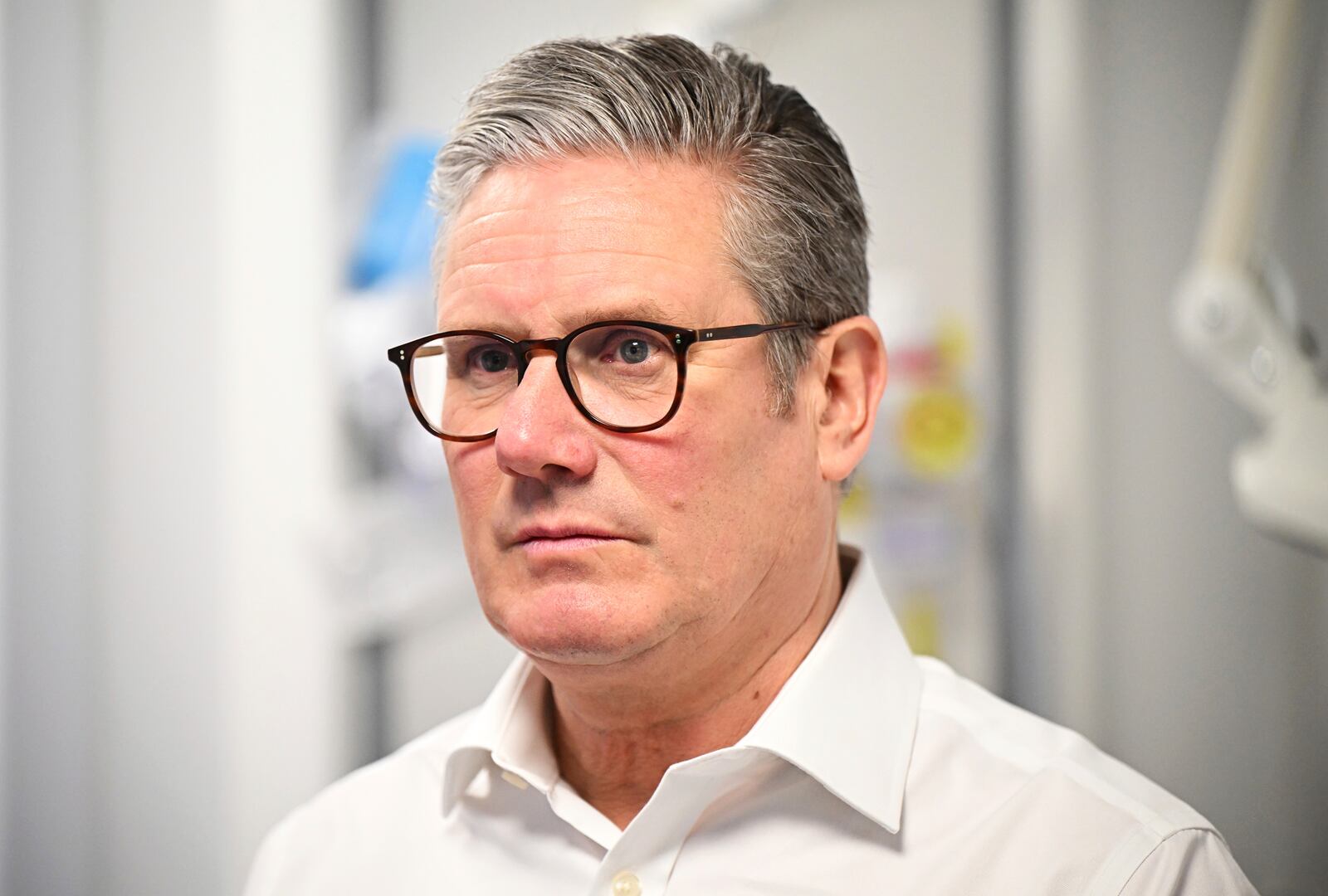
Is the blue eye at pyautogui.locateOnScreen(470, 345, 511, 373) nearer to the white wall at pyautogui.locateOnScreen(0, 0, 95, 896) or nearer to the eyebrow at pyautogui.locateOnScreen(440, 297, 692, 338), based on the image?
the eyebrow at pyautogui.locateOnScreen(440, 297, 692, 338)

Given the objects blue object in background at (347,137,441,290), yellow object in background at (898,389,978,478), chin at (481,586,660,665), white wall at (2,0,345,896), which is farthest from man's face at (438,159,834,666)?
white wall at (2,0,345,896)

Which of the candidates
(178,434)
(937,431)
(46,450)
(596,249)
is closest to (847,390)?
(596,249)

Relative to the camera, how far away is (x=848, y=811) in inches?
35.3

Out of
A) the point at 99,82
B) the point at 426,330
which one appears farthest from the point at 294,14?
the point at 426,330

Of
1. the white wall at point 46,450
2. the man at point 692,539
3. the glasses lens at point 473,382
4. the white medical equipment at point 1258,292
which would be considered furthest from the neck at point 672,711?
the white wall at point 46,450

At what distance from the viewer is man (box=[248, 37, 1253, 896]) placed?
856 mm

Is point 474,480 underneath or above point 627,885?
above

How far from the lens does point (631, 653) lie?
0.86 m

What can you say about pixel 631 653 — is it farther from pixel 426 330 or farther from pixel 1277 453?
pixel 426 330

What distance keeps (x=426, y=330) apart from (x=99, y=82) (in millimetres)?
788

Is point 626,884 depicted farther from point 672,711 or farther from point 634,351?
point 634,351

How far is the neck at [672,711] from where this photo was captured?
3.07 feet

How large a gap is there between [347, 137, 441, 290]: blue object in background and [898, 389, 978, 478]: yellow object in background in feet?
2.93

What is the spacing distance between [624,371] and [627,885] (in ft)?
1.33
